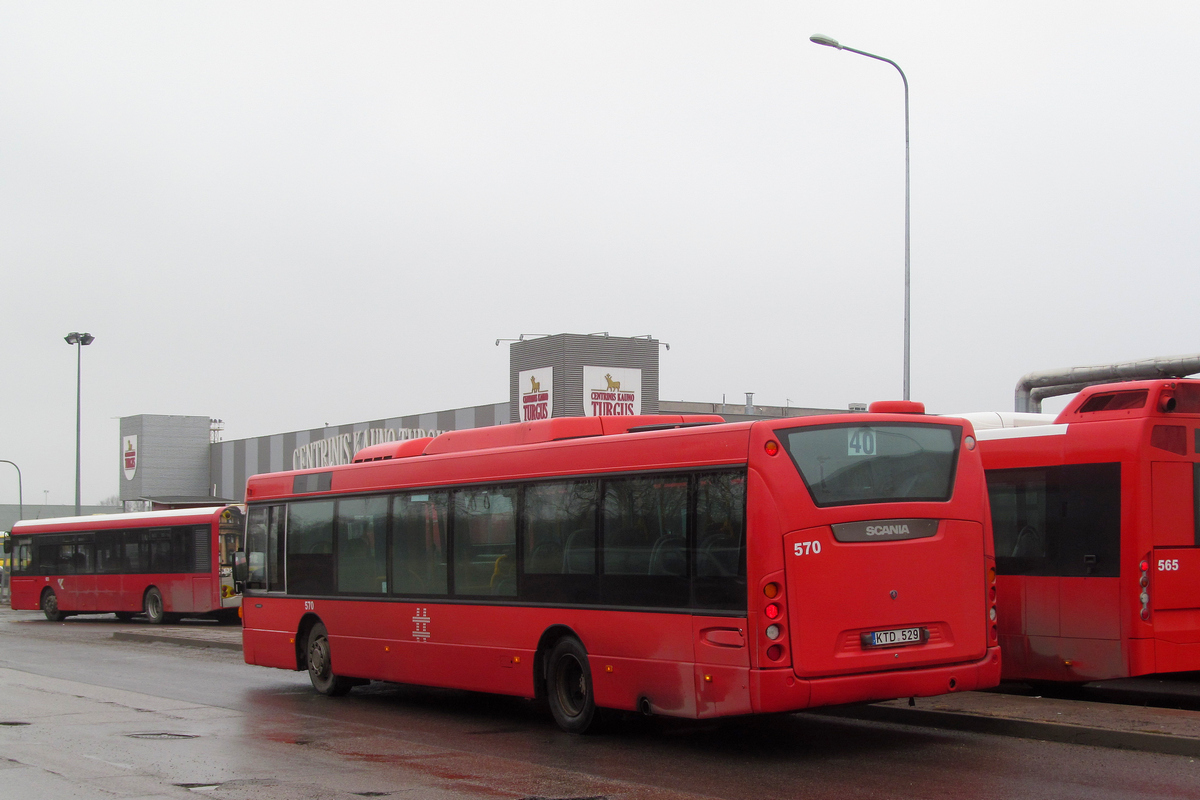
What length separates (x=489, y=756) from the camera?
10375 millimetres

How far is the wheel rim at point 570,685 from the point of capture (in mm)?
11359

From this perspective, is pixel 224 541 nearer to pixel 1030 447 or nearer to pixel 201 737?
pixel 201 737

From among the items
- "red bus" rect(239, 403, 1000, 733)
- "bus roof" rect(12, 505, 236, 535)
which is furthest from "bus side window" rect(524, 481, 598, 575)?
"bus roof" rect(12, 505, 236, 535)

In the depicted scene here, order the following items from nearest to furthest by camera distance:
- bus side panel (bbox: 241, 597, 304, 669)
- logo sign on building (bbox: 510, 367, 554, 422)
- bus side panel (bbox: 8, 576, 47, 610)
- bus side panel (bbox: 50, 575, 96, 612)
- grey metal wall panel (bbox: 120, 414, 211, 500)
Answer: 1. bus side panel (bbox: 241, 597, 304, 669)
2. bus side panel (bbox: 50, 575, 96, 612)
3. logo sign on building (bbox: 510, 367, 554, 422)
4. bus side panel (bbox: 8, 576, 47, 610)
5. grey metal wall panel (bbox: 120, 414, 211, 500)

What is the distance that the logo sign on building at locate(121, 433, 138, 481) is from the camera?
63.2 meters

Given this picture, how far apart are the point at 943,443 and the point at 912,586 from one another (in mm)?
1245

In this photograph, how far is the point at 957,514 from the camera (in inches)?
394

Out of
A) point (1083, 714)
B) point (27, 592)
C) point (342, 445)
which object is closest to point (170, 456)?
point (342, 445)

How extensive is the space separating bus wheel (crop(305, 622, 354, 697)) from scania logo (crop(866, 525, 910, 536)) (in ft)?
25.9

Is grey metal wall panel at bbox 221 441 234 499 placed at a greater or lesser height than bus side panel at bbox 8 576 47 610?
greater

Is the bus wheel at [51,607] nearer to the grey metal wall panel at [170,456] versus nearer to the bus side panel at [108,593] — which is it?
the bus side panel at [108,593]

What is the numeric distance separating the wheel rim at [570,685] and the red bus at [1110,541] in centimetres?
432

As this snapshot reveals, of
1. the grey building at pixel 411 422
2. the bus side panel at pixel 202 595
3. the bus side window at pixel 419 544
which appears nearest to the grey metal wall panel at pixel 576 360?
the grey building at pixel 411 422

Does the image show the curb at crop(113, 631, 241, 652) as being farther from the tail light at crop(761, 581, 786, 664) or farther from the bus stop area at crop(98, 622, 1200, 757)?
the tail light at crop(761, 581, 786, 664)
